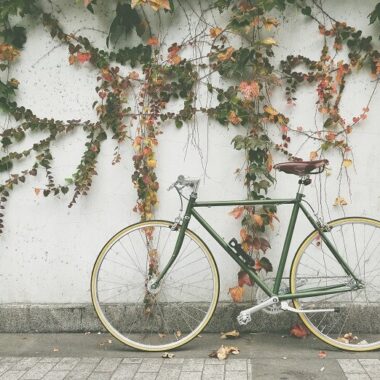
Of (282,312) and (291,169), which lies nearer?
(291,169)

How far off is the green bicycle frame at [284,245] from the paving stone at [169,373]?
0.67 m

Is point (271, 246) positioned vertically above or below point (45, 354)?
above

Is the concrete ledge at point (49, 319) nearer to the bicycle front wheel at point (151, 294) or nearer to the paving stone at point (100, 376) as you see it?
the bicycle front wheel at point (151, 294)

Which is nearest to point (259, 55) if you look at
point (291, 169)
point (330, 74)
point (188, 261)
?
point (330, 74)

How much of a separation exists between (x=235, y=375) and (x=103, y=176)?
6.58ft

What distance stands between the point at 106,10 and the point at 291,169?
2021 millimetres

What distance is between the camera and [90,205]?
5473mm

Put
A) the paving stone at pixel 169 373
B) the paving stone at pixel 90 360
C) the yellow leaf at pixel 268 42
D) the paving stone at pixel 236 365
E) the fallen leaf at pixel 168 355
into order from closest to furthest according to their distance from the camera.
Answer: the paving stone at pixel 169 373
the paving stone at pixel 236 365
the paving stone at pixel 90 360
the fallen leaf at pixel 168 355
the yellow leaf at pixel 268 42

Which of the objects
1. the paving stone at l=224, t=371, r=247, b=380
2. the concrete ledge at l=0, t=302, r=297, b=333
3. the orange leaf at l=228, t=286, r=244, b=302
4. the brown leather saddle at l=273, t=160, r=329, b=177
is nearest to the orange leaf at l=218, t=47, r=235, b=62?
the brown leather saddle at l=273, t=160, r=329, b=177

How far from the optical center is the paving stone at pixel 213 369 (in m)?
4.46

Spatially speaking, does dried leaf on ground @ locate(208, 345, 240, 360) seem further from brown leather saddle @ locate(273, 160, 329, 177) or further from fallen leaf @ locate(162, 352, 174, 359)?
brown leather saddle @ locate(273, 160, 329, 177)

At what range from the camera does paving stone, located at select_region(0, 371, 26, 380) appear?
14.5 ft

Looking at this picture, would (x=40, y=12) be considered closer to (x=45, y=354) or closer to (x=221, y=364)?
(x=45, y=354)

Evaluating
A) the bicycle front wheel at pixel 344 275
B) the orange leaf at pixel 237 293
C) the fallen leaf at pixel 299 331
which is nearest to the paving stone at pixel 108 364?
the orange leaf at pixel 237 293
